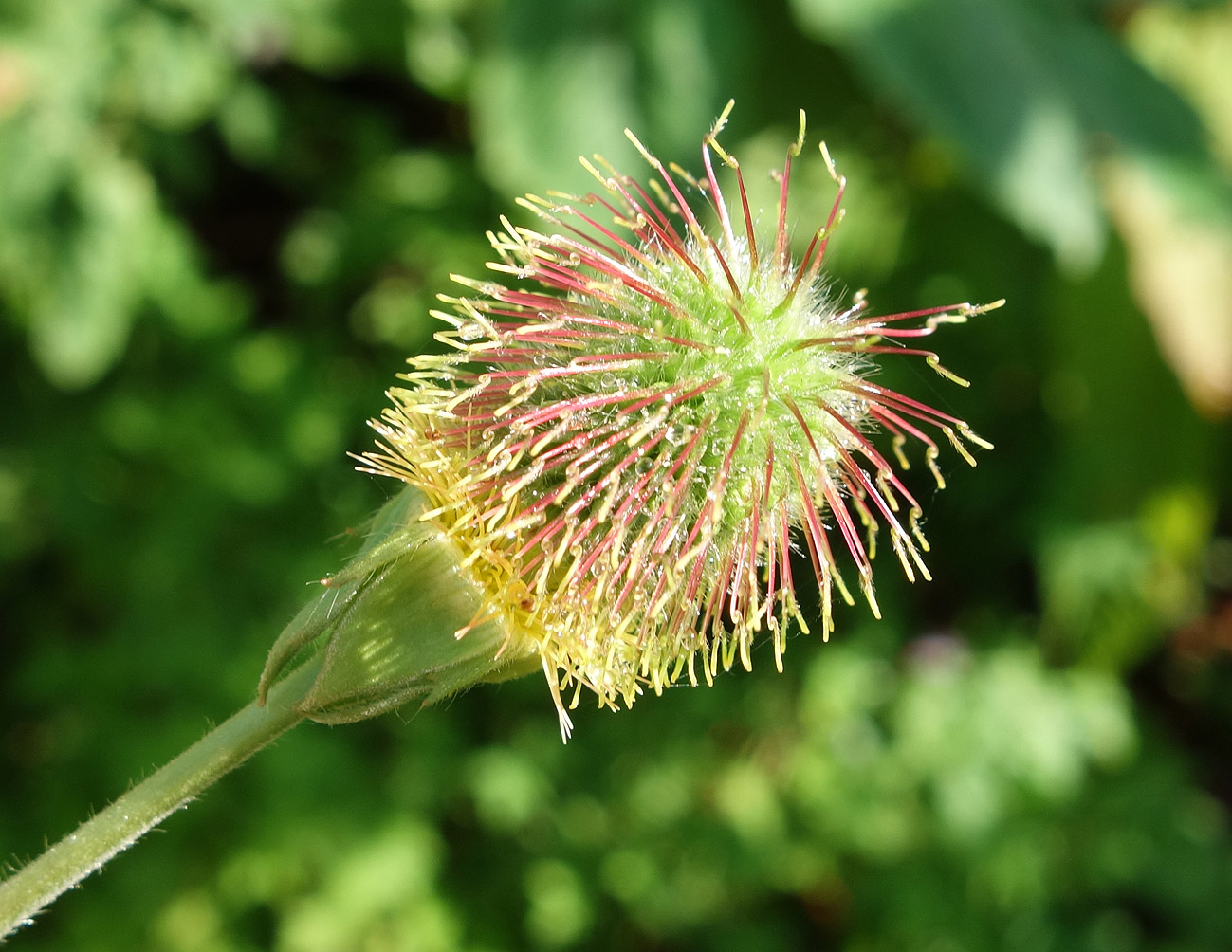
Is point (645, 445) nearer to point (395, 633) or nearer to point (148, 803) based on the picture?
point (395, 633)

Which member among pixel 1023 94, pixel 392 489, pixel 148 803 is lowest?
pixel 148 803

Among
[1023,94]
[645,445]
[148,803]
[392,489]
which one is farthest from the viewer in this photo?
[1023,94]

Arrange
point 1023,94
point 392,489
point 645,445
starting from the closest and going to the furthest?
point 645,445
point 392,489
point 1023,94

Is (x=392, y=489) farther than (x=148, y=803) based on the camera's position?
Yes

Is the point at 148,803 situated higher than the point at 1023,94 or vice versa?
the point at 1023,94

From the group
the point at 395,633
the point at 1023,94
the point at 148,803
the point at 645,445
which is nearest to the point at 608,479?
the point at 645,445

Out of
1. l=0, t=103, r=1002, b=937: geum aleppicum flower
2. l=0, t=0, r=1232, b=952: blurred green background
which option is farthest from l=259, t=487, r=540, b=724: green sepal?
l=0, t=0, r=1232, b=952: blurred green background
